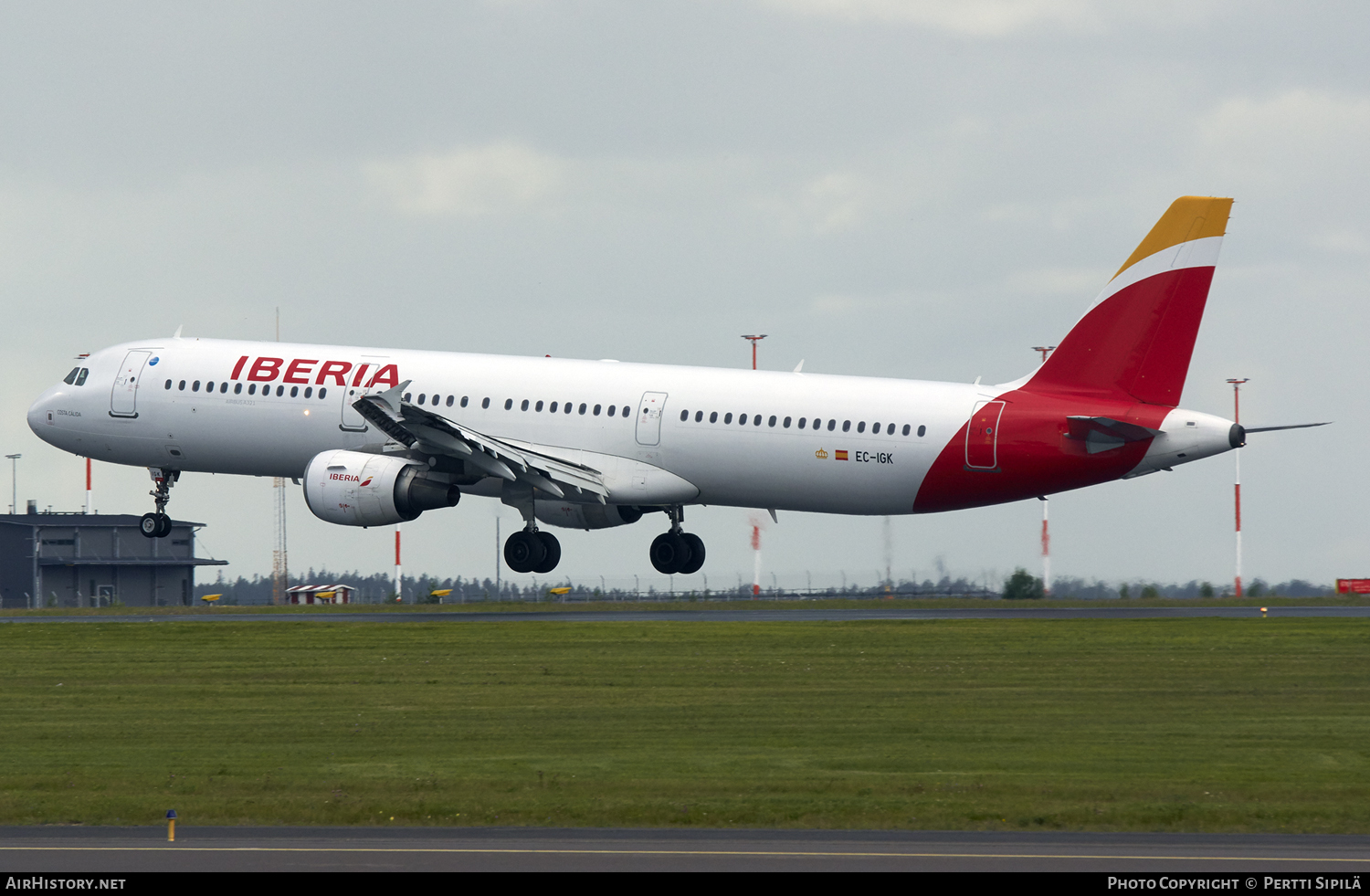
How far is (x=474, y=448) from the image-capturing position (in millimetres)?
47969

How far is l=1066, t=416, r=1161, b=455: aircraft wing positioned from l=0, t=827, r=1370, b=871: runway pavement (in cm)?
2451

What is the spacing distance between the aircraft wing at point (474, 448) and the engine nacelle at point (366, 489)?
0.91 meters

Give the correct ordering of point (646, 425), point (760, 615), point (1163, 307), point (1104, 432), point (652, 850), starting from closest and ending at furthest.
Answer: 1. point (652, 850)
2. point (1104, 432)
3. point (1163, 307)
4. point (760, 615)
5. point (646, 425)

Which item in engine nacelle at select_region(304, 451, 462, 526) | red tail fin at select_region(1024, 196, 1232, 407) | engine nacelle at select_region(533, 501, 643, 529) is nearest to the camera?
red tail fin at select_region(1024, 196, 1232, 407)

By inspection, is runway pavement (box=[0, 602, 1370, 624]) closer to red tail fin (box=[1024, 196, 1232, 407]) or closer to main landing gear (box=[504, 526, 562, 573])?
main landing gear (box=[504, 526, 562, 573])

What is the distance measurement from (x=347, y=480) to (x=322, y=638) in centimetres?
757

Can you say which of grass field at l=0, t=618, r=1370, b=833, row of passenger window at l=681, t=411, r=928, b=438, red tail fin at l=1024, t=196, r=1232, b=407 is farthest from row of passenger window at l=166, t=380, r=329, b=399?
red tail fin at l=1024, t=196, r=1232, b=407

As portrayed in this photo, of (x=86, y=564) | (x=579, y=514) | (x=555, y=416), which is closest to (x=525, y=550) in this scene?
(x=579, y=514)

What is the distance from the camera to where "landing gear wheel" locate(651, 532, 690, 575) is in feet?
176

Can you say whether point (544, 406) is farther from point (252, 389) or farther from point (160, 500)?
point (160, 500)

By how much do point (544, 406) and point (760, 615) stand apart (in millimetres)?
9044

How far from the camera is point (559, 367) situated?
170 feet
